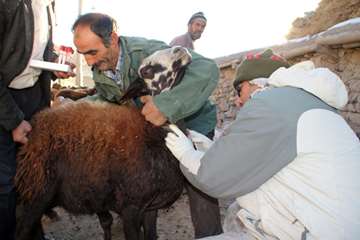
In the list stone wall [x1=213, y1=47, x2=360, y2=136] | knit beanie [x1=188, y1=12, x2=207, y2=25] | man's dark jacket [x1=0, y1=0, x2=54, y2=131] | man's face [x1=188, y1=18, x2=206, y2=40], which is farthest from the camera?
knit beanie [x1=188, y1=12, x2=207, y2=25]

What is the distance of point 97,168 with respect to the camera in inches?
120

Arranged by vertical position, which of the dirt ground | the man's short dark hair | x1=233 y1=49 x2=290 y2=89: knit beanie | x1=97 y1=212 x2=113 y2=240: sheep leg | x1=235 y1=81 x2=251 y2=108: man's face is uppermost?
the man's short dark hair

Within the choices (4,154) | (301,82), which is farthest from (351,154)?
(4,154)

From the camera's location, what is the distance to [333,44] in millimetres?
5691

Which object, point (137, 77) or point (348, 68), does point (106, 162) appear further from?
point (348, 68)

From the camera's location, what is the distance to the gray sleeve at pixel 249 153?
198 centimetres

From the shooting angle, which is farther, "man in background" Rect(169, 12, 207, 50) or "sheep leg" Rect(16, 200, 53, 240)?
"man in background" Rect(169, 12, 207, 50)

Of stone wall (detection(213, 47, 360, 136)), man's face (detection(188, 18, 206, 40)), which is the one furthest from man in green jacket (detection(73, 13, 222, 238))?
man's face (detection(188, 18, 206, 40))

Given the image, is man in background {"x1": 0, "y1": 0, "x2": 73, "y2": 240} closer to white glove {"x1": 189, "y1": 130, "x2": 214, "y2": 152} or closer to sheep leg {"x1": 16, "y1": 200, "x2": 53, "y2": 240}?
sheep leg {"x1": 16, "y1": 200, "x2": 53, "y2": 240}

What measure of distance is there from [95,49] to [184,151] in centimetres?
115

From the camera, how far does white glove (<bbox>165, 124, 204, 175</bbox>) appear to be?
8.05ft

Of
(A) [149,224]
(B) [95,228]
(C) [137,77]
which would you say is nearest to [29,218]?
(A) [149,224]

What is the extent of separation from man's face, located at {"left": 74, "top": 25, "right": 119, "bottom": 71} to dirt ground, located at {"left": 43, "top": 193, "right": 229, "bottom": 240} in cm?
181

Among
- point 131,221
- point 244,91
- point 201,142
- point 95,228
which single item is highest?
point 244,91
